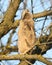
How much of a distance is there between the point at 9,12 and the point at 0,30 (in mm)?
342

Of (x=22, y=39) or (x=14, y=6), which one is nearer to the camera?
(x=22, y=39)

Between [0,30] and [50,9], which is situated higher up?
[50,9]

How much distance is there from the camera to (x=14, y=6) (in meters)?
3.76

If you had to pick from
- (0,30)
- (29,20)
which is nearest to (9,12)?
(0,30)

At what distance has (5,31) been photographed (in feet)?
11.6

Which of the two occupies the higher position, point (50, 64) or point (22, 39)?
point (22, 39)

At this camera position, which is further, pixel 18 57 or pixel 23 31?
pixel 23 31

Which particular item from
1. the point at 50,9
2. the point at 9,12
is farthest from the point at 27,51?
the point at 9,12

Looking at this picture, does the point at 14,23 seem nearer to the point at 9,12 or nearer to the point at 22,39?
the point at 9,12

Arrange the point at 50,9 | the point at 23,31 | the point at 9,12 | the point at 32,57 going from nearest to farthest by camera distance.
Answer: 1. the point at 32,57
2. the point at 23,31
3. the point at 50,9
4. the point at 9,12

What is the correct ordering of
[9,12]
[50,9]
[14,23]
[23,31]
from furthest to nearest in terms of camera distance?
[9,12], [14,23], [50,9], [23,31]

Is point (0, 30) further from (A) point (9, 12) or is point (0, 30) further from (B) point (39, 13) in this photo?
(B) point (39, 13)

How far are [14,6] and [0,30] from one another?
45 centimetres

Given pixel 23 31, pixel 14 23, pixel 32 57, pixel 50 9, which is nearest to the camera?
pixel 32 57
